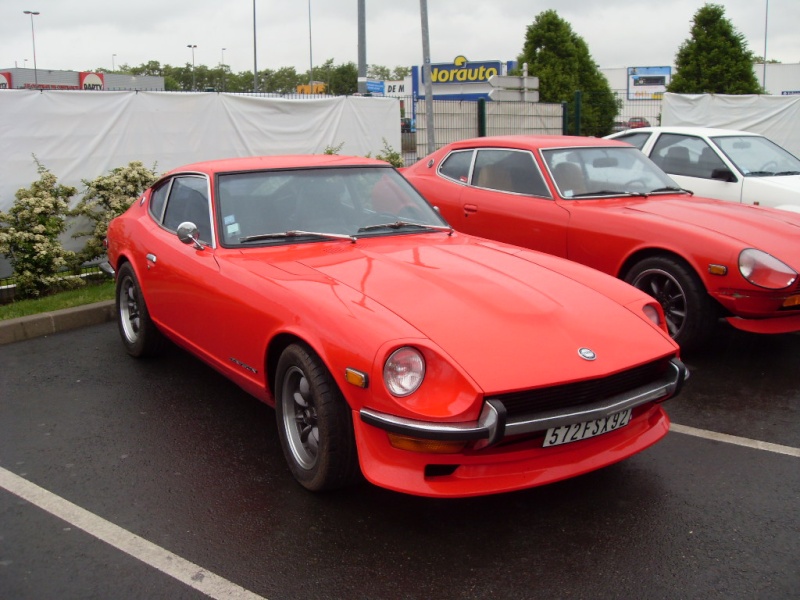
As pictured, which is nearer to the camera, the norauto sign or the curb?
the curb

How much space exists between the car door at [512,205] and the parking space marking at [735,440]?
235 cm

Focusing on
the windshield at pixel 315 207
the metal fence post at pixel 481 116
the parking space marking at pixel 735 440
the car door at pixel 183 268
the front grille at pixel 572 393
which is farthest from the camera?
the metal fence post at pixel 481 116

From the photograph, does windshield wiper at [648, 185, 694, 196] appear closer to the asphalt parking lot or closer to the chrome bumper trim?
the asphalt parking lot

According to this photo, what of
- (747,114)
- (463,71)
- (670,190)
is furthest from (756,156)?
(463,71)

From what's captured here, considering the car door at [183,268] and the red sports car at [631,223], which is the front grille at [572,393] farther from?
the red sports car at [631,223]

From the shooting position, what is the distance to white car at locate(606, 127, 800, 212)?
27.6ft

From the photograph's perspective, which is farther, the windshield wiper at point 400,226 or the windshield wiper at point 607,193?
the windshield wiper at point 607,193

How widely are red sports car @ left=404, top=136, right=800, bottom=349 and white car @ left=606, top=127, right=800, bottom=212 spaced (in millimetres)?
1686

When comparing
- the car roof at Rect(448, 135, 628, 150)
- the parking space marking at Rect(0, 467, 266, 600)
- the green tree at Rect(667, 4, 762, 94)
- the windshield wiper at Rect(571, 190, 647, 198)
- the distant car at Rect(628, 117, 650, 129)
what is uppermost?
the green tree at Rect(667, 4, 762, 94)

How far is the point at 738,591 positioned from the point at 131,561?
2278 millimetres

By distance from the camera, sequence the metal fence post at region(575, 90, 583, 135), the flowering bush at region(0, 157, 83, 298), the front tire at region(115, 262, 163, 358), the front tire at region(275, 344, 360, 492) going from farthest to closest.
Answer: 1. the metal fence post at region(575, 90, 583, 135)
2. the flowering bush at region(0, 157, 83, 298)
3. the front tire at region(115, 262, 163, 358)
4. the front tire at region(275, 344, 360, 492)

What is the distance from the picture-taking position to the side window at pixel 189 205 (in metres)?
4.84


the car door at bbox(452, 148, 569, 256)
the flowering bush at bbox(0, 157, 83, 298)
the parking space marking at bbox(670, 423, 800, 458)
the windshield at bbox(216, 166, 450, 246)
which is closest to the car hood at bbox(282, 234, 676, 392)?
the windshield at bbox(216, 166, 450, 246)

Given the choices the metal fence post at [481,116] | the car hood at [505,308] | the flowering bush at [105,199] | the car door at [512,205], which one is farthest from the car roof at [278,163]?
the metal fence post at [481,116]
